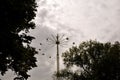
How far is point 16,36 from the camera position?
28.7 m

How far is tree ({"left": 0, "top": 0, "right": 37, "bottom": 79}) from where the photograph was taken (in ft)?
89.4

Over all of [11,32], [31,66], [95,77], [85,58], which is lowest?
[31,66]

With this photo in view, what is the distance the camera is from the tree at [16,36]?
27234 millimetres

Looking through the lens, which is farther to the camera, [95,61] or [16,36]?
[95,61]

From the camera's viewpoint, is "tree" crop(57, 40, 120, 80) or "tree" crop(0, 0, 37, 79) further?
"tree" crop(57, 40, 120, 80)

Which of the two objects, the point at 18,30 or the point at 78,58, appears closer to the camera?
the point at 18,30

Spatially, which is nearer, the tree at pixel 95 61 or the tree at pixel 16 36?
the tree at pixel 16 36

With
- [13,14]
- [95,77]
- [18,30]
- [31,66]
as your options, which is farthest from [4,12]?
[95,77]

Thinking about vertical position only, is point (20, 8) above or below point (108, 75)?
below

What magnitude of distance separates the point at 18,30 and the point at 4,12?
141 inches

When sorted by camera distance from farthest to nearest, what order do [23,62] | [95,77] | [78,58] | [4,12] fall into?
[78,58] < [95,77] < [23,62] < [4,12]

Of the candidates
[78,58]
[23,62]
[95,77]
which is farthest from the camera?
[78,58]

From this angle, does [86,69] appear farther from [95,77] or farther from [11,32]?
[11,32]

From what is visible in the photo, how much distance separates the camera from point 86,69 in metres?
58.3
